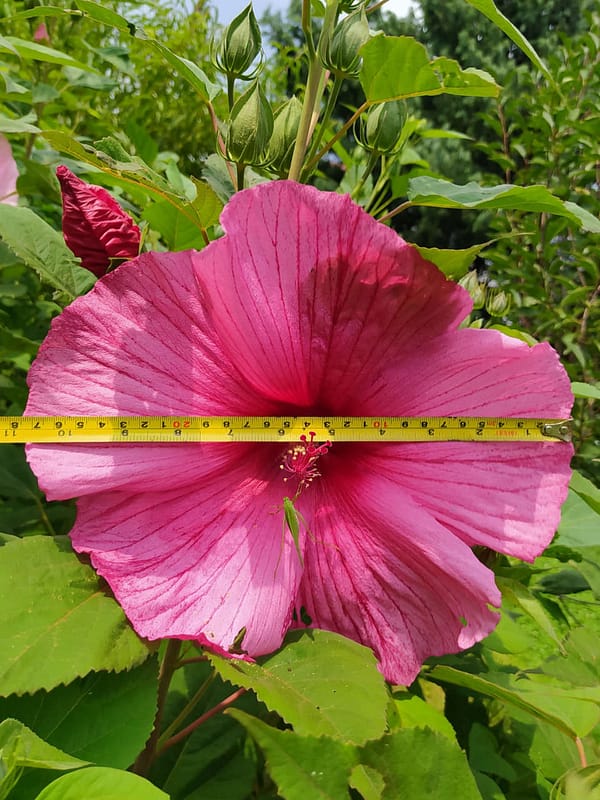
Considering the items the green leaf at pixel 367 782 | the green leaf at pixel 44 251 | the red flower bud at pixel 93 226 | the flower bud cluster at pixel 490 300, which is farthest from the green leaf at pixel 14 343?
the green leaf at pixel 367 782

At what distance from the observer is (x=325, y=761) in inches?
18.4

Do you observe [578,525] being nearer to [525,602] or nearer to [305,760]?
[525,602]

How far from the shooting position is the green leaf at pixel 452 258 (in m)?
0.72

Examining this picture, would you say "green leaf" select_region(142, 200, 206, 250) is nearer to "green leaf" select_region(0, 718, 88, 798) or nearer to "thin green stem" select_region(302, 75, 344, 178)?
"thin green stem" select_region(302, 75, 344, 178)

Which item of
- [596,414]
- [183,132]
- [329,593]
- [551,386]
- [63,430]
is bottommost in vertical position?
[596,414]

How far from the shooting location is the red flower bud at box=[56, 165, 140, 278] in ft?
2.46

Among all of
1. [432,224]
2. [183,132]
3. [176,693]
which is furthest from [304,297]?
[432,224]

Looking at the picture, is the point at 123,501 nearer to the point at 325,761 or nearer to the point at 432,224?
the point at 325,761

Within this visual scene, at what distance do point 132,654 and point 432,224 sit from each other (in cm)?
851

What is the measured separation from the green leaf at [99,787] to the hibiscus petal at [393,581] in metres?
0.32

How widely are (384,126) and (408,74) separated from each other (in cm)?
8

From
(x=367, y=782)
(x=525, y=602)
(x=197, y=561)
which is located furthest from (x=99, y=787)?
(x=525, y=602)

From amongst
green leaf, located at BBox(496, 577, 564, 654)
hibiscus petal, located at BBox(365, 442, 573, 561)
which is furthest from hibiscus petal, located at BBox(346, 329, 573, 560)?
green leaf, located at BBox(496, 577, 564, 654)

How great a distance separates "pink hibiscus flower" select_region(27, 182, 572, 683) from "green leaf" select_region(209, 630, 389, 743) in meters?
0.03
